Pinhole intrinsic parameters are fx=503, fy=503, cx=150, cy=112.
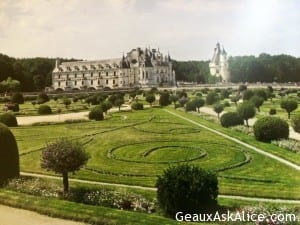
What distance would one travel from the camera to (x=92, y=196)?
7.31m

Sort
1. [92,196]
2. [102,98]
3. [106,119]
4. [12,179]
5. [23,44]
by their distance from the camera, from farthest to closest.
Result: [102,98], [106,119], [23,44], [12,179], [92,196]

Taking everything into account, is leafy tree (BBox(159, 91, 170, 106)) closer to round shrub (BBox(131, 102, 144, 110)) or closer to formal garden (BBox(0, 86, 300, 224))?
round shrub (BBox(131, 102, 144, 110))

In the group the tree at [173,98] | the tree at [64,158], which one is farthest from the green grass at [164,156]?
the tree at [173,98]

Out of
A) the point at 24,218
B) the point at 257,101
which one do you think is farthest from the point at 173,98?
the point at 24,218

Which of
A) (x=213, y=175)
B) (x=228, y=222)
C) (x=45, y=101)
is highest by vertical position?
(x=45, y=101)

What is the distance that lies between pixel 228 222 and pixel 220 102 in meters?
9.11

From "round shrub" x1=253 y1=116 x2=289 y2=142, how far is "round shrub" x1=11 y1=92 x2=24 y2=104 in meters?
5.13

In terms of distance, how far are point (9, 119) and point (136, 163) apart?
3192mm

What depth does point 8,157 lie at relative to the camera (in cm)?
846

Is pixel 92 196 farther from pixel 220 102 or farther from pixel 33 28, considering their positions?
pixel 220 102

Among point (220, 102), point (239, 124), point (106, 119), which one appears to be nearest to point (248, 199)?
point (239, 124)

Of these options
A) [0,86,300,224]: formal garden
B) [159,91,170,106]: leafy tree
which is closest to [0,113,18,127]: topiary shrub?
[0,86,300,224]: formal garden

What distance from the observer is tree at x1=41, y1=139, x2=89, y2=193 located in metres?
7.61

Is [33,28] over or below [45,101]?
over
